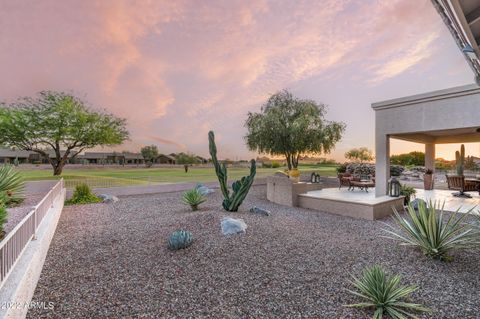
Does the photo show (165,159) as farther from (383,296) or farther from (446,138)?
(383,296)

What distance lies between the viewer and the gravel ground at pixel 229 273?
3.06 m

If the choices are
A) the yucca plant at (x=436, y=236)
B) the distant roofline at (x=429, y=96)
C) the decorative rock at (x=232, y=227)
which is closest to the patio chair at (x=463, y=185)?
the distant roofline at (x=429, y=96)

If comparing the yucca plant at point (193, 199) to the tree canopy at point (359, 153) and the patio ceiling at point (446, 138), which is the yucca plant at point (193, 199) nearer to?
the patio ceiling at point (446, 138)

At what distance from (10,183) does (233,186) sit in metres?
8.50

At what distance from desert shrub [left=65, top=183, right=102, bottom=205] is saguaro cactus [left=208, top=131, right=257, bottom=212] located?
6.81 meters

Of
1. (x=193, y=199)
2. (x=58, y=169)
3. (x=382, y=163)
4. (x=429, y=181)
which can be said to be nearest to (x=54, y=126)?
(x=58, y=169)

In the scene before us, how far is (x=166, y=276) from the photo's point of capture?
3840mm

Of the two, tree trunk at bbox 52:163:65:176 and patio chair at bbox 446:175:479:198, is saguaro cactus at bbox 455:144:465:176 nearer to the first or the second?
patio chair at bbox 446:175:479:198

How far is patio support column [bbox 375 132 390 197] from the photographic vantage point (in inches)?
399

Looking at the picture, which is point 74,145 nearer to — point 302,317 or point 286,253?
point 286,253

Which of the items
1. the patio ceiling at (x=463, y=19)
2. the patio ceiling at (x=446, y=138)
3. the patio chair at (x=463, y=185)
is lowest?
the patio chair at (x=463, y=185)

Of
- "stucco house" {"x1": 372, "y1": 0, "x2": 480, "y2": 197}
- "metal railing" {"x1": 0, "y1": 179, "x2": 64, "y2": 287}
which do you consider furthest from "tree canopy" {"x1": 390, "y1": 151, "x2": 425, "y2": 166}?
"metal railing" {"x1": 0, "y1": 179, "x2": 64, "y2": 287}

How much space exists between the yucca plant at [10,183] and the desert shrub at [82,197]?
1807mm

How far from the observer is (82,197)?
427 inches
